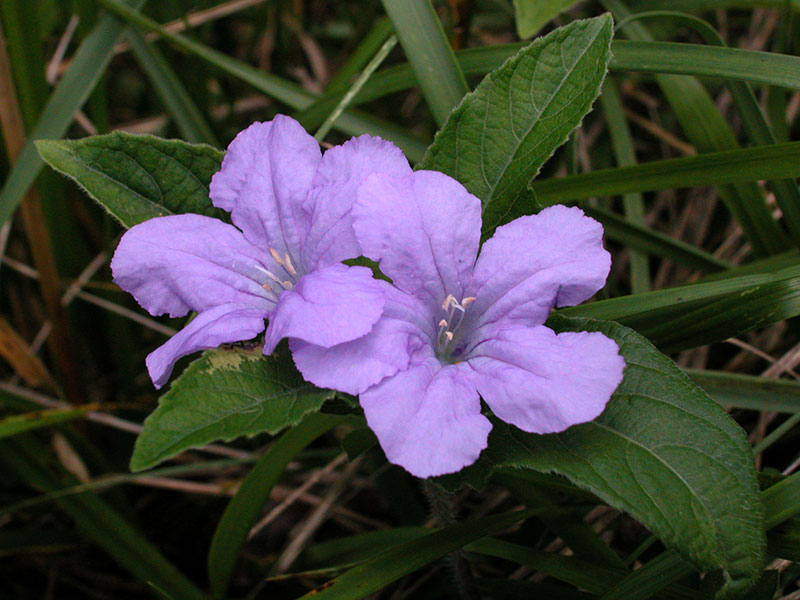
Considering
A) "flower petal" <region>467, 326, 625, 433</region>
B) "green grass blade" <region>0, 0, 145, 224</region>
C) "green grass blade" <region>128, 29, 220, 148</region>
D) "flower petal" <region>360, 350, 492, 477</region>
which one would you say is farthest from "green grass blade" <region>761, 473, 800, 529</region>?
"green grass blade" <region>0, 0, 145, 224</region>

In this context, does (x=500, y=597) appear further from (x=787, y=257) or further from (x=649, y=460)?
(x=787, y=257)

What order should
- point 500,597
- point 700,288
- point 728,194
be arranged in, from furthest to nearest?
point 728,194
point 500,597
point 700,288

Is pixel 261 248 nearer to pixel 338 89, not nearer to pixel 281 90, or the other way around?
pixel 338 89

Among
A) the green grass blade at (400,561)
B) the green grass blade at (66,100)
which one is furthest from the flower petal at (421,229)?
the green grass blade at (66,100)

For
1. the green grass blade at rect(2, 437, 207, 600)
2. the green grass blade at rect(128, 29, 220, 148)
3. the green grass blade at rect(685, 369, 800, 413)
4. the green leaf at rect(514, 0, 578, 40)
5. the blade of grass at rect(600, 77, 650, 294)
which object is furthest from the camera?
the green grass blade at rect(128, 29, 220, 148)

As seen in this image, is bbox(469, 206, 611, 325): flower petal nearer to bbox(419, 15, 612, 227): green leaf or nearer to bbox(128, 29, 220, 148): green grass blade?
bbox(419, 15, 612, 227): green leaf

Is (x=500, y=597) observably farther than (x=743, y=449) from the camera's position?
Yes

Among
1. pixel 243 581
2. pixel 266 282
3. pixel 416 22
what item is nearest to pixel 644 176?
pixel 416 22
